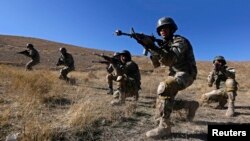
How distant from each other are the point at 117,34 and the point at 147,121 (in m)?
1.87

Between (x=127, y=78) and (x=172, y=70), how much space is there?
13.2 ft

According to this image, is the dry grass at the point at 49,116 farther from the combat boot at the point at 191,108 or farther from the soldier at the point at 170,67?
the combat boot at the point at 191,108

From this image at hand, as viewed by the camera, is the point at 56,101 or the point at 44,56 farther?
the point at 44,56

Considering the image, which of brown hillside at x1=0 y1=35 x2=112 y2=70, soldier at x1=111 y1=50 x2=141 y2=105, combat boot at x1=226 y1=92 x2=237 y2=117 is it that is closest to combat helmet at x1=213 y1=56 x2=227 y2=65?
combat boot at x1=226 y1=92 x2=237 y2=117

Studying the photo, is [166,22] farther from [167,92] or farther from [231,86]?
[231,86]

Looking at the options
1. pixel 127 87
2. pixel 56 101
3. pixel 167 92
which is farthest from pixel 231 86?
pixel 56 101

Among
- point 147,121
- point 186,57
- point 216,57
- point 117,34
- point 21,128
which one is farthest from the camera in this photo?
point 216,57

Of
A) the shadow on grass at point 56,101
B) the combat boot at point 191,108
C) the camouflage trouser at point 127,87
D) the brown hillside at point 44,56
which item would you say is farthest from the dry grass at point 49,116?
the brown hillside at point 44,56

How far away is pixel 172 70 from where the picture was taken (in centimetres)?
697

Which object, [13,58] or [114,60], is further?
[13,58]

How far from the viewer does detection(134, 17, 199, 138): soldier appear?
653 centimetres

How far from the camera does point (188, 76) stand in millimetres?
6820

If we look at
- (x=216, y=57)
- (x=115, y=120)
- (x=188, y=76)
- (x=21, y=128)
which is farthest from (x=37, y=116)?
(x=216, y=57)

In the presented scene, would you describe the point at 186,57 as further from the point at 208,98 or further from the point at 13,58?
the point at 13,58
